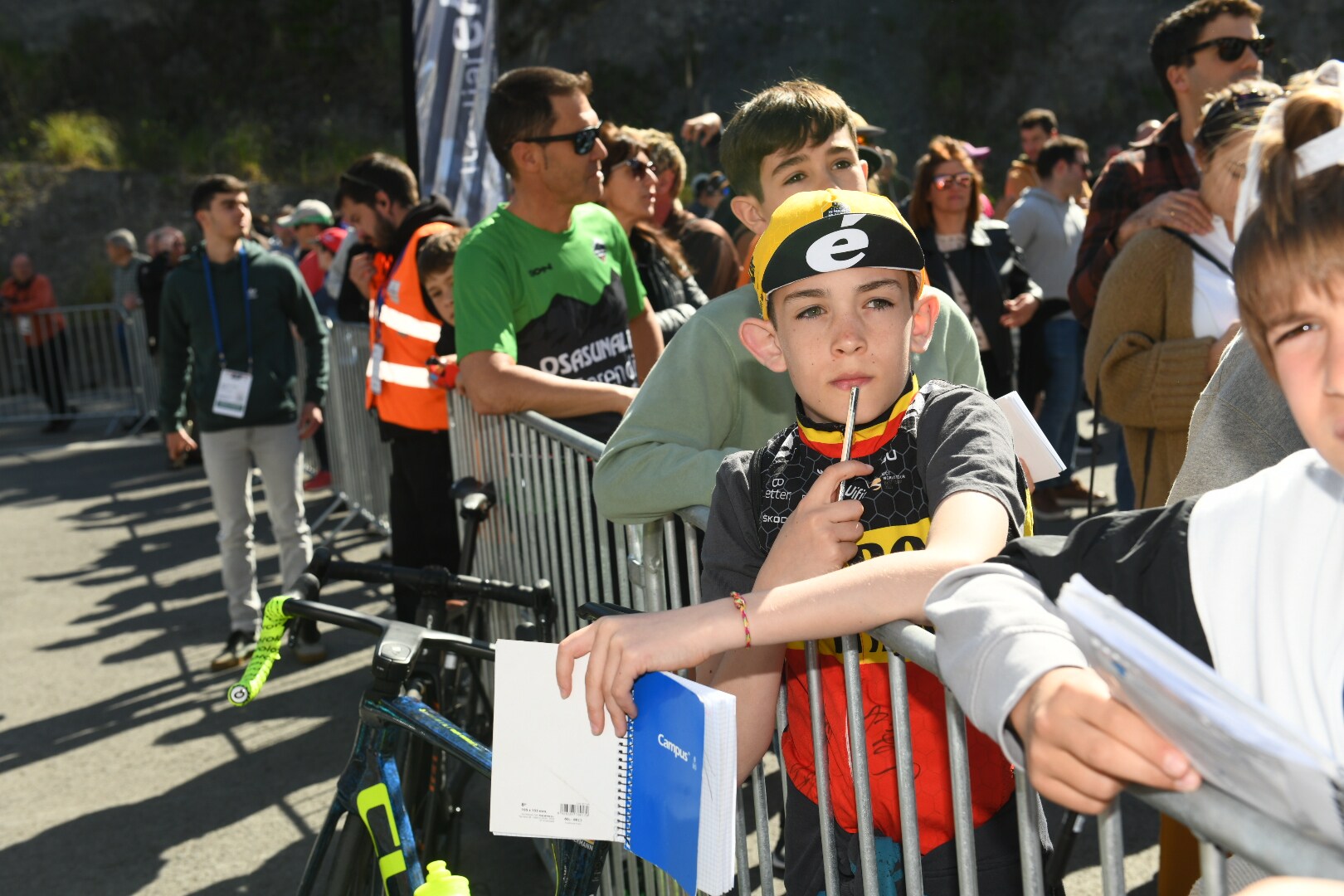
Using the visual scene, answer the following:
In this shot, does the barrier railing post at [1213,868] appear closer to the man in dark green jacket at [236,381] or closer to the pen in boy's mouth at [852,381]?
the pen in boy's mouth at [852,381]

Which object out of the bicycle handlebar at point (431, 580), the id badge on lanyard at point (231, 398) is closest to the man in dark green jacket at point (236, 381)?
the id badge on lanyard at point (231, 398)

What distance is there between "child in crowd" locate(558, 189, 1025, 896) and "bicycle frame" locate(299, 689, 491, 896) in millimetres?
777

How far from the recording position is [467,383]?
376 centimetres

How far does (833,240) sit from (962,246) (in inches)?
185

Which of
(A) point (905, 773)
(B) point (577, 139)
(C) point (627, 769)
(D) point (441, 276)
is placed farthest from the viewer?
(D) point (441, 276)

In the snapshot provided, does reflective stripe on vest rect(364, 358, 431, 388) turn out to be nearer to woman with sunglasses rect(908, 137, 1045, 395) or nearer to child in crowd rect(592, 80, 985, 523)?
woman with sunglasses rect(908, 137, 1045, 395)

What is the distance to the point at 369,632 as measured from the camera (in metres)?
2.82

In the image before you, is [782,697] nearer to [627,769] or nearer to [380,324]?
[627,769]

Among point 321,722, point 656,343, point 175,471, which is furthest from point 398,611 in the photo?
point 175,471

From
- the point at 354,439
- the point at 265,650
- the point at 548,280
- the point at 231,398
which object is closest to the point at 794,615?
the point at 265,650

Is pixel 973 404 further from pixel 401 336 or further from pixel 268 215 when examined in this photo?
pixel 268 215

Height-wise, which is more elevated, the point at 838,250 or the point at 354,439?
the point at 838,250

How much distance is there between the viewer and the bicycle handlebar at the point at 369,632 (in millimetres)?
2701

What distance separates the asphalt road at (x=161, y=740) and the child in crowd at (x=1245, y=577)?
2612mm
